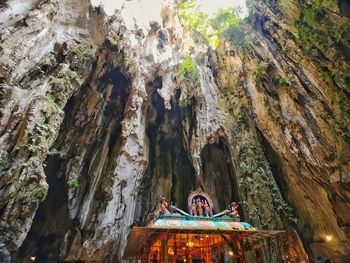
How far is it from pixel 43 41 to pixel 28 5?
1.61 metres

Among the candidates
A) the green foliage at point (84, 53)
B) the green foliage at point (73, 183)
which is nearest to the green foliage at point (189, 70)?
the green foliage at point (84, 53)

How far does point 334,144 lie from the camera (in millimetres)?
8375

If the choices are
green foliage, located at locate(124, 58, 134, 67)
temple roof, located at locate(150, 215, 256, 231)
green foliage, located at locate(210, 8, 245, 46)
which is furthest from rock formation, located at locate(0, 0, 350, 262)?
temple roof, located at locate(150, 215, 256, 231)

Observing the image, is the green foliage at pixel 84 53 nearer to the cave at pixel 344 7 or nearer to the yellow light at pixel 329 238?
the cave at pixel 344 7

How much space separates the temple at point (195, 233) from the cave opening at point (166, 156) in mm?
3044

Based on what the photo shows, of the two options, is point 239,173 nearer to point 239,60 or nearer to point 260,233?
point 260,233

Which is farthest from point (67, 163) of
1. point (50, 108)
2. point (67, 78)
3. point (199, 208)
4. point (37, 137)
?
point (199, 208)

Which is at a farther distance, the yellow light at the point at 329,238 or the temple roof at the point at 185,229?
the yellow light at the point at 329,238

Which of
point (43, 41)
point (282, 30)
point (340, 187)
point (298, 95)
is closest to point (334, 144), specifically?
point (340, 187)

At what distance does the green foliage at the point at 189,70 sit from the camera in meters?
15.9

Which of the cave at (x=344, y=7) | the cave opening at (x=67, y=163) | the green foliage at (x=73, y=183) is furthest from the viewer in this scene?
the cave opening at (x=67, y=163)

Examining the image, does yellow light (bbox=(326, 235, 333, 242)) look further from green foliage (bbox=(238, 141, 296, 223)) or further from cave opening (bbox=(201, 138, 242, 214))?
cave opening (bbox=(201, 138, 242, 214))

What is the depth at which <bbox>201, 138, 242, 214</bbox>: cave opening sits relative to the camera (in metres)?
14.2

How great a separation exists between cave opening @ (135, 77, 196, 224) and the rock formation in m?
0.09
